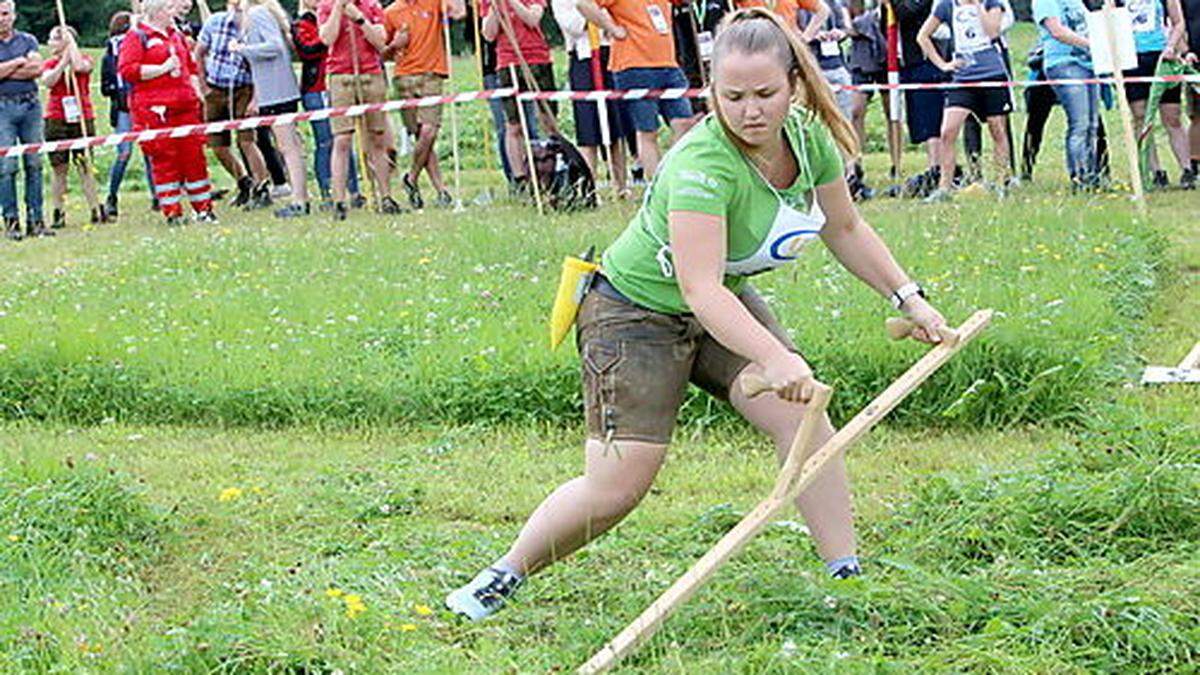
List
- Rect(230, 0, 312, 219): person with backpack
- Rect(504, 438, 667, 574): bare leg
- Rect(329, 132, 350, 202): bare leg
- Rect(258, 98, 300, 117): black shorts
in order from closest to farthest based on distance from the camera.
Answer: Rect(504, 438, 667, 574): bare leg, Rect(329, 132, 350, 202): bare leg, Rect(230, 0, 312, 219): person with backpack, Rect(258, 98, 300, 117): black shorts

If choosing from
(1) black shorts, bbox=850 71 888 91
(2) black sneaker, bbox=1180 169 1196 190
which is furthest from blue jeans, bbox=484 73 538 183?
(2) black sneaker, bbox=1180 169 1196 190

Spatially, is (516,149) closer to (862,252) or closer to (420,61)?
(420,61)

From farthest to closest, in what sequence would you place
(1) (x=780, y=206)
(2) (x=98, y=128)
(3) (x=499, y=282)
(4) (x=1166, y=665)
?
(2) (x=98, y=128) < (3) (x=499, y=282) < (1) (x=780, y=206) < (4) (x=1166, y=665)

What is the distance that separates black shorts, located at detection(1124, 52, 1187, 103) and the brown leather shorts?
9896mm

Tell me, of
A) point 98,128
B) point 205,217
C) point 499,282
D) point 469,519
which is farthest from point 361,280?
point 98,128

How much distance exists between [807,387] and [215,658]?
150 centimetres

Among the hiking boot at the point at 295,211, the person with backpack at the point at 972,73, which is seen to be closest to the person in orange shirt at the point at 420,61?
the hiking boot at the point at 295,211

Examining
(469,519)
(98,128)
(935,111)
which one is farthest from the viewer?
(98,128)

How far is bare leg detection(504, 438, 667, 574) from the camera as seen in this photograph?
488cm

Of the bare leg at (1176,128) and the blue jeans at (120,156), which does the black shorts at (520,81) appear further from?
the bare leg at (1176,128)

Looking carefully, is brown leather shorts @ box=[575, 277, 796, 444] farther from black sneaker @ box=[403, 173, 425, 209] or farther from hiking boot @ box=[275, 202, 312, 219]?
hiking boot @ box=[275, 202, 312, 219]

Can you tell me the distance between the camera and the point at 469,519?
21.0ft

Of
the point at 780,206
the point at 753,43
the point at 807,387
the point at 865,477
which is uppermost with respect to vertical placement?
the point at 753,43

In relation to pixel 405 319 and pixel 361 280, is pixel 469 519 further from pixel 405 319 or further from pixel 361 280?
pixel 361 280
